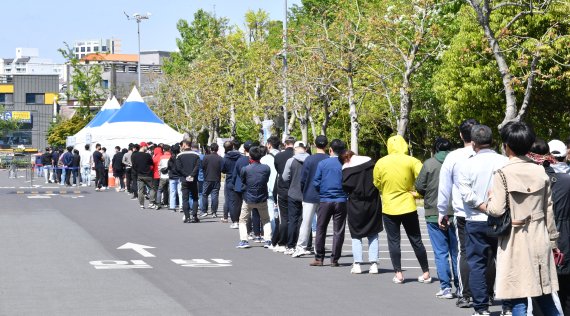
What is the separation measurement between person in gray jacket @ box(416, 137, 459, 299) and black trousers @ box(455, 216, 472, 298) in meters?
0.57

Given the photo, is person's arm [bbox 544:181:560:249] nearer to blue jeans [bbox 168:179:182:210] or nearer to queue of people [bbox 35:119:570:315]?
queue of people [bbox 35:119:570:315]

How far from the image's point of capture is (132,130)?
45.2 meters

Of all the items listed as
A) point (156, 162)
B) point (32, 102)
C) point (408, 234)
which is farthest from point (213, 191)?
point (32, 102)

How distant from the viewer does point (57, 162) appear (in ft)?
161

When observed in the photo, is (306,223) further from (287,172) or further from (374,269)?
(374,269)

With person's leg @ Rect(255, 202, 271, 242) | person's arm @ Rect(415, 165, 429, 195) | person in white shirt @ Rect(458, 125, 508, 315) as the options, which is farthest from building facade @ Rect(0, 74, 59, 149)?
person in white shirt @ Rect(458, 125, 508, 315)

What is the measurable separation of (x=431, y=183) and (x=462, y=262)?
1371mm

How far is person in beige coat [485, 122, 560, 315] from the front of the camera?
7.34 meters

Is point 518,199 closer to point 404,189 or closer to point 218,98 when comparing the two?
point 404,189

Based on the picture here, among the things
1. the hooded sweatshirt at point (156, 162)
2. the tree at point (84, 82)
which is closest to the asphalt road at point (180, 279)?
the hooded sweatshirt at point (156, 162)

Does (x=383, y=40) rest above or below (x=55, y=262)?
above

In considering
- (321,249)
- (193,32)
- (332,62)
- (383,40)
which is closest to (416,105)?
(332,62)

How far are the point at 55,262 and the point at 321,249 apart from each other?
143 inches

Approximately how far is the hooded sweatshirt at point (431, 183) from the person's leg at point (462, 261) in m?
0.96
